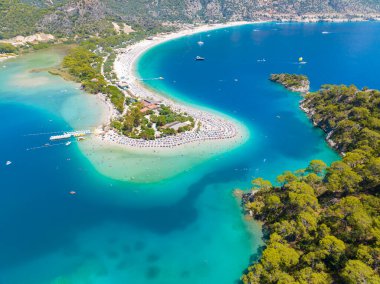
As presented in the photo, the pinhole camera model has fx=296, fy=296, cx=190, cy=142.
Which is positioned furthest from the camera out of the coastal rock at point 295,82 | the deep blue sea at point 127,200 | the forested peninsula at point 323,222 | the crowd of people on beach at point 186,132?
the coastal rock at point 295,82

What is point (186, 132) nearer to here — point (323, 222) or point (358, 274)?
point (323, 222)

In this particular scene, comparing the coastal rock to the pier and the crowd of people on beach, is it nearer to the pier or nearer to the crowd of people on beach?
the crowd of people on beach

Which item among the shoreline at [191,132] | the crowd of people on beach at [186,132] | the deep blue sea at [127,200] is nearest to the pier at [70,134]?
the deep blue sea at [127,200]

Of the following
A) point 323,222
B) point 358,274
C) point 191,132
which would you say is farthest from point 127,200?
point 358,274

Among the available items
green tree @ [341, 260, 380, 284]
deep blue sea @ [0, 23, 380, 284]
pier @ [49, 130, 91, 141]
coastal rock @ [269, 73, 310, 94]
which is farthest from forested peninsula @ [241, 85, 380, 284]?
pier @ [49, 130, 91, 141]

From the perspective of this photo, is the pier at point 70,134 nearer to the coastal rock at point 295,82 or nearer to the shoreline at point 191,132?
the shoreline at point 191,132

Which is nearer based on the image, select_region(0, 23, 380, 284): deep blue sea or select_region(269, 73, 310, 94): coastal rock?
select_region(0, 23, 380, 284): deep blue sea
